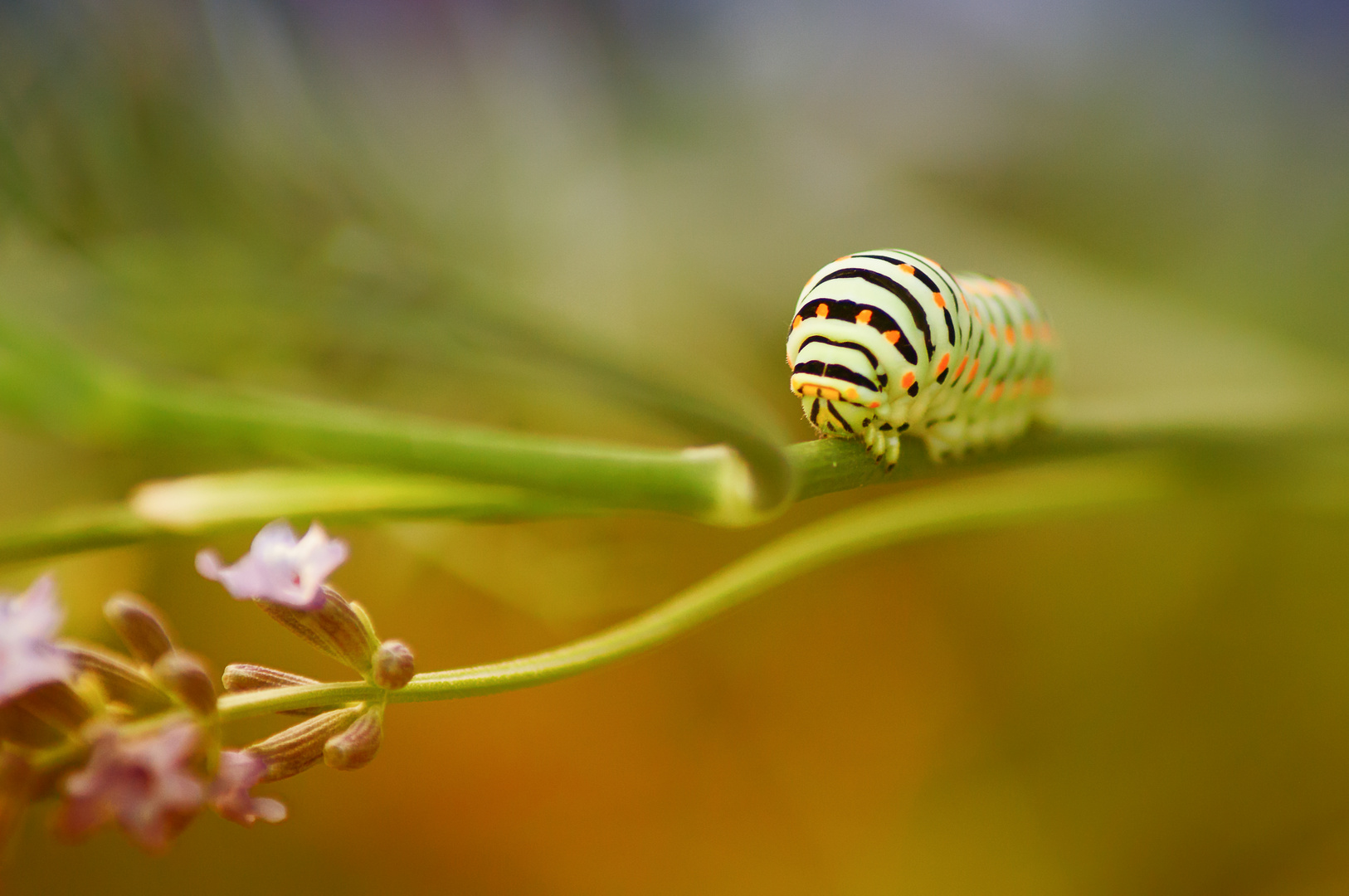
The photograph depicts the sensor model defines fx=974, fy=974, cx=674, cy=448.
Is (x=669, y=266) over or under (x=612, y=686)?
over

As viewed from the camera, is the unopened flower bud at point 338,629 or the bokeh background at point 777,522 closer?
the unopened flower bud at point 338,629

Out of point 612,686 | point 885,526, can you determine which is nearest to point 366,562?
point 612,686

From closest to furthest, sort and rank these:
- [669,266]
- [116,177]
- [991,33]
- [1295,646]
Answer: [116,177]
[1295,646]
[669,266]
[991,33]

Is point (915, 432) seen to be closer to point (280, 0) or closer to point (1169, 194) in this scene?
point (280, 0)

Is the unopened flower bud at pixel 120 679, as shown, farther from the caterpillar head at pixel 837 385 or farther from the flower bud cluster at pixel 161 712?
the caterpillar head at pixel 837 385

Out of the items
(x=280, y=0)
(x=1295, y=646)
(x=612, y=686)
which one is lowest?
(x=1295, y=646)

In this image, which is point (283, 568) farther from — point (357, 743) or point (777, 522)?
point (777, 522)

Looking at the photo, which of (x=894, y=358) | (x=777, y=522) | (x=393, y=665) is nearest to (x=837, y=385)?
(x=894, y=358)

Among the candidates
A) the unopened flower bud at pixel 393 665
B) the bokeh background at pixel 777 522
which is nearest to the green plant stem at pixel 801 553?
the unopened flower bud at pixel 393 665
